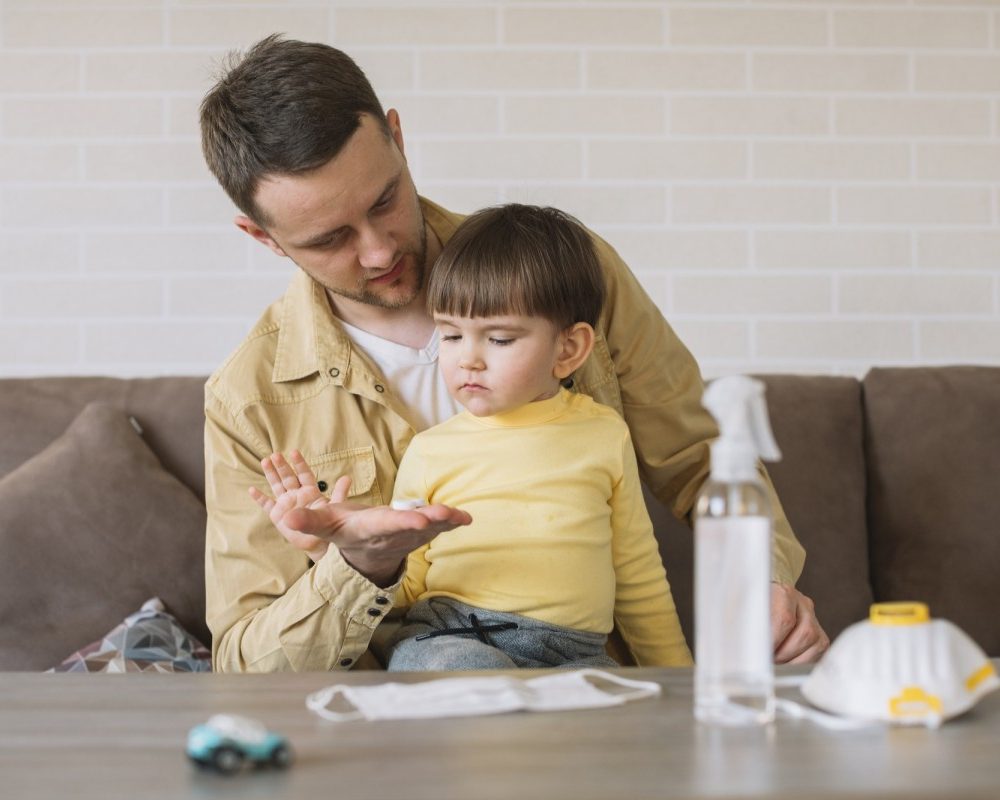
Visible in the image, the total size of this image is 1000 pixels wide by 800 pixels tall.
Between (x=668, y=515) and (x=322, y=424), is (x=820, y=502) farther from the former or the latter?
(x=322, y=424)

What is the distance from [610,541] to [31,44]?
6.30 ft

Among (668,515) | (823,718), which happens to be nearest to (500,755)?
(823,718)

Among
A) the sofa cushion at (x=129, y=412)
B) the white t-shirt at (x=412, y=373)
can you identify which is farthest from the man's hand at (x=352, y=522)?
the sofa cushion at (x=129, y=412)

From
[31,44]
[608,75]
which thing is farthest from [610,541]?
[31,44]

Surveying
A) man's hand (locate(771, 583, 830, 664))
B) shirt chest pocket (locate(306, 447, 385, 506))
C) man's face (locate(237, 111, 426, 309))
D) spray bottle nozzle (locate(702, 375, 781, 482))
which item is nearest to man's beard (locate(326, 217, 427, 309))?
man's face (locate(237, 111, 426, 309))

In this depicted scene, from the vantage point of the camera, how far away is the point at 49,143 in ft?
9.29

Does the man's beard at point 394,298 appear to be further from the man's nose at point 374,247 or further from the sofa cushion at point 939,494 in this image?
the sofa cushion at point 939,494

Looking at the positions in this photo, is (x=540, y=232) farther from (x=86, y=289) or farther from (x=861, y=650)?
(x=86, y=289)

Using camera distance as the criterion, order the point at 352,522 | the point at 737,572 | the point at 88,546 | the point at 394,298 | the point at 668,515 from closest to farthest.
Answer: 1. the point at 737,572
2. the point at 352,522
3. the point at 394,298
4. the point at 88,546
5. the point at 668,515

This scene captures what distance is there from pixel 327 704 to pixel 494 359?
2.39 feet

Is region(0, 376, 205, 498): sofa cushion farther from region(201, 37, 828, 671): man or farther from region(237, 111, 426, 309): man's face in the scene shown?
region(237, 111, 426, 309): man's face

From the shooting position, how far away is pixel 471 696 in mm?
1014

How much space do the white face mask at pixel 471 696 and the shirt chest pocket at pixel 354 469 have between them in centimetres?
84

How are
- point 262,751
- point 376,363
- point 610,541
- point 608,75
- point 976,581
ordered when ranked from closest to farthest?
point 262,751, point 610,541, point 376,363, point 976,581, point 608,75
